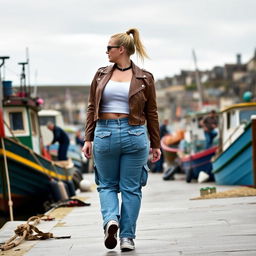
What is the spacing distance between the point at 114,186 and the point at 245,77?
15678 centimetres

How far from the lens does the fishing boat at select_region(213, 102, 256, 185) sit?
2128cm

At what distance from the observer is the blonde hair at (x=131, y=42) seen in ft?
27.6

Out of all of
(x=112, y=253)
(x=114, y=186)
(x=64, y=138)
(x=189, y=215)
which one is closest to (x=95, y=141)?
(x=114, y=186)

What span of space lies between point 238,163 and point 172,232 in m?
13.1

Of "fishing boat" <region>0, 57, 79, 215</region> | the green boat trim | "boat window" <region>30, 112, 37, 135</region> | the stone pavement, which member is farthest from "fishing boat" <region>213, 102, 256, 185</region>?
the stone pavement

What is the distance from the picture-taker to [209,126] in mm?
29266

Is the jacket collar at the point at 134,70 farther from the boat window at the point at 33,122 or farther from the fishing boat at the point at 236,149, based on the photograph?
the boat window at the point at 33,122

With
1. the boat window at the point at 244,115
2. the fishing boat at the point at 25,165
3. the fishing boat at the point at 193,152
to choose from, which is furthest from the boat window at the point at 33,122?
the boat window at the point at 244,115

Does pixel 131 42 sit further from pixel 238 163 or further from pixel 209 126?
pixel 209 126

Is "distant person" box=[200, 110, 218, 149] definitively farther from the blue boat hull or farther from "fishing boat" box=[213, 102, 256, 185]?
the blue boat hull

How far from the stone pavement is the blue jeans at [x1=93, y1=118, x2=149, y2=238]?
329 millimetres

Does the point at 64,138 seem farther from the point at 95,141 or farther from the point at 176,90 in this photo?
the point at 176,90

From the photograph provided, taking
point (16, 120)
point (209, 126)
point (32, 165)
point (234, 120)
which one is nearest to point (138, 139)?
point (32, 165)

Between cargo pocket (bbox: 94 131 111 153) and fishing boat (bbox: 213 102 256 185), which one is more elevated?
cargo pocket (bbox: 94 131 111 153)
